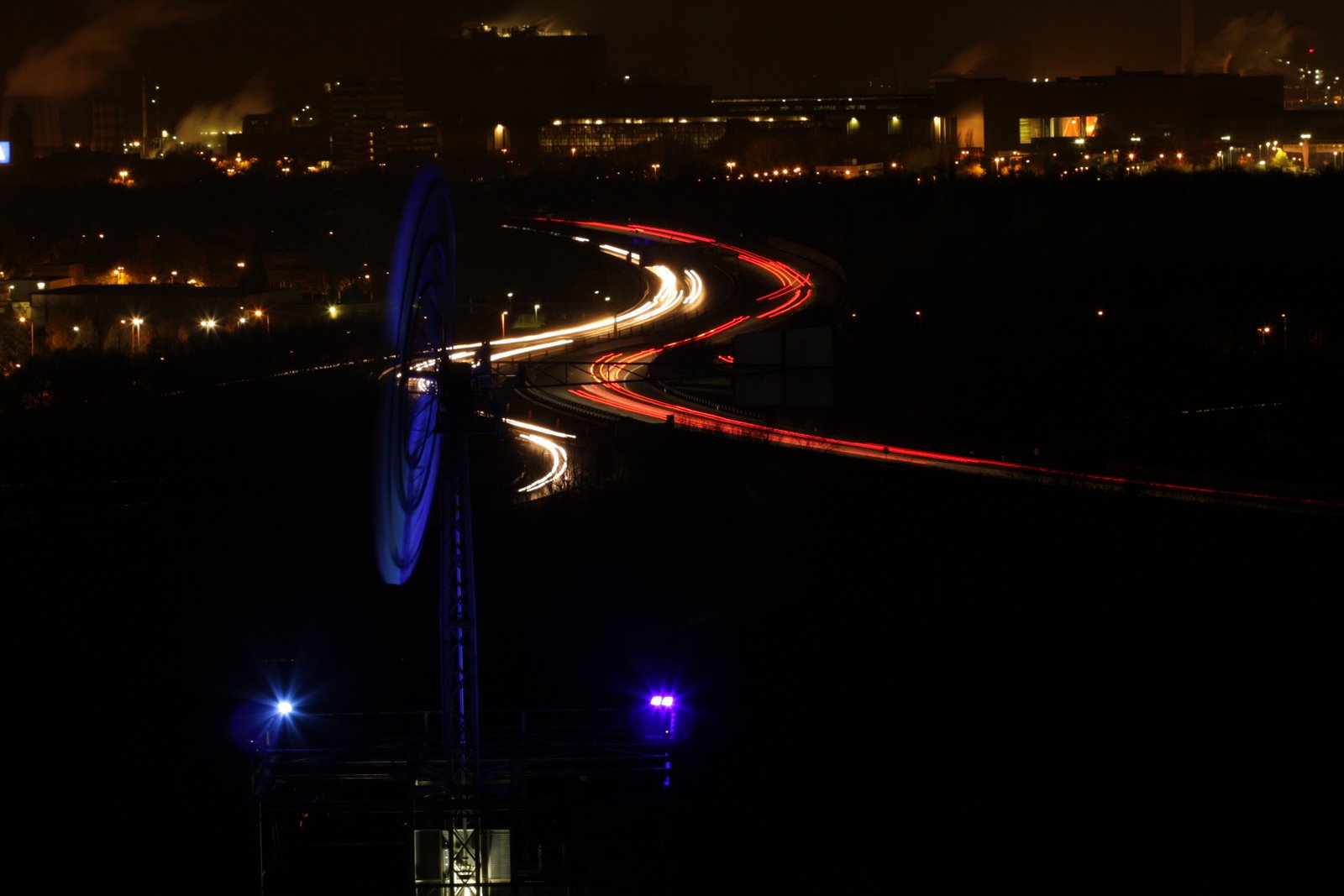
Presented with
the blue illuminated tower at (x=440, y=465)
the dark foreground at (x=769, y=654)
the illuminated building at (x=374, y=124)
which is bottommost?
the dark foreground at (x=769, y=654)

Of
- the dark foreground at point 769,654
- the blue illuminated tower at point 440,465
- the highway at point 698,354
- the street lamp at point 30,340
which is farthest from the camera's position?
the street lamp at point 30,340

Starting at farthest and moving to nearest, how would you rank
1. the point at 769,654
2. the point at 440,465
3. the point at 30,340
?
the point at 30,340 < the point at 769,654 < the point at 440,465

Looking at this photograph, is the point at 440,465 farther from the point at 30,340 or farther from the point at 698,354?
the point at 30,340

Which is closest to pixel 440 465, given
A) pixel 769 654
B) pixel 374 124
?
pixel 769 654

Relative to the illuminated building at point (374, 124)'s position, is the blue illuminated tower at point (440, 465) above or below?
below

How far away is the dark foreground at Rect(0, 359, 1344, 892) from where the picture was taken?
739 centimetres

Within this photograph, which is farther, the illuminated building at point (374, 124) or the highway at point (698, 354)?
the illuminated building at point (374, 124)

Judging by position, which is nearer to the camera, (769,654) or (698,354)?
(769,654)

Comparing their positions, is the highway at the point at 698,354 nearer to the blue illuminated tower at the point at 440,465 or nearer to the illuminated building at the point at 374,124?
the blue illuminated tower at the point at 440,465

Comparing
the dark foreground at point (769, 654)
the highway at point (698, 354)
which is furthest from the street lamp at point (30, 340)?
the highway at point (698, 354)

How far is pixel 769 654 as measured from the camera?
32.7ft

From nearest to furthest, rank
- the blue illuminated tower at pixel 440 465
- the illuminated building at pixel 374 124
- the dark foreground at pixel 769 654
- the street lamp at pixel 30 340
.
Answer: the blue illuminated tower at pixel 440 465
the dark foreground at pixel 769 654
the street lamp at pixel 30 340
the illuminated building at pixel 374 124

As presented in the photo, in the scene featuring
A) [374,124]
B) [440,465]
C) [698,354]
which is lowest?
Result: [440,465]

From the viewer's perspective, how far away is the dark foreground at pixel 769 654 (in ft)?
24.3
